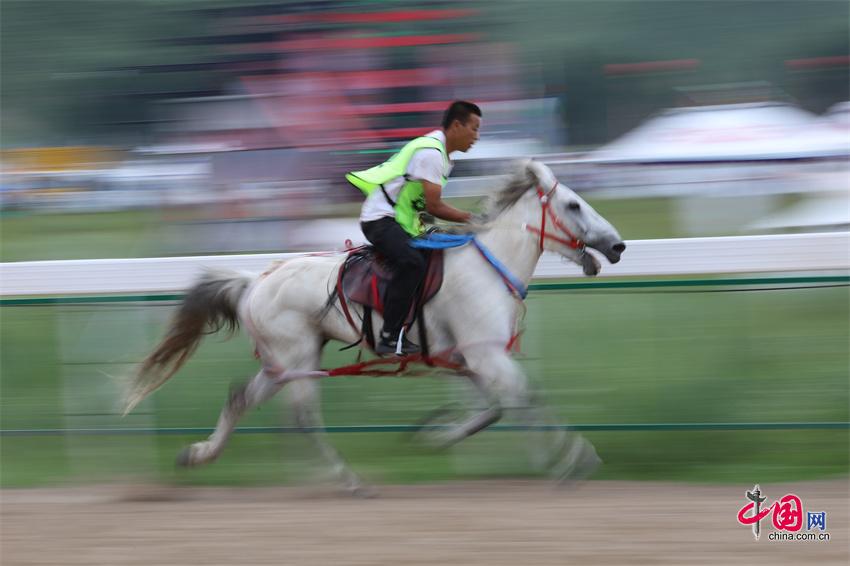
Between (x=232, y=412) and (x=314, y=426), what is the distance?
471mm

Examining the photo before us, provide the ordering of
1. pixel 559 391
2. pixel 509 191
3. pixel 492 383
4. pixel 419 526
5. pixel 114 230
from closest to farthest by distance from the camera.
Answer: pixel 419 526
pixel 492 383
pixel 509 191
pixel 559 391
pixel 114 230

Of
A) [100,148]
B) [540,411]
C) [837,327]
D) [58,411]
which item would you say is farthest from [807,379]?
[100,148]

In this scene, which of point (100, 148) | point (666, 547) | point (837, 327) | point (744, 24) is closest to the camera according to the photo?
point (666, 547)

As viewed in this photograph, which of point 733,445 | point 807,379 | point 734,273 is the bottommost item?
point 733,445

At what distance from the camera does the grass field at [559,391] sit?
5.56 meters

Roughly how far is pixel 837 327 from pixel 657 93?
52.2 feet

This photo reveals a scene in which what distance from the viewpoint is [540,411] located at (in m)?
5.22

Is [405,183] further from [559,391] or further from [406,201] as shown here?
[559,391]

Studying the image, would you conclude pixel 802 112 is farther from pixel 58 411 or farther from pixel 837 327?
pixel 58 411

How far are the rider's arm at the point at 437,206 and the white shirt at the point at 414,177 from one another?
30mm

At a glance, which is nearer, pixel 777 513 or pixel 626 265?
pixel 777 513

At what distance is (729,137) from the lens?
60.6 ft

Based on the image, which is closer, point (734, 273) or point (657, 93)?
point (734, 273)

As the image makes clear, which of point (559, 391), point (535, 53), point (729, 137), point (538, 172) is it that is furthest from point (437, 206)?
point (729, 137)
